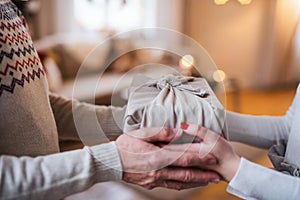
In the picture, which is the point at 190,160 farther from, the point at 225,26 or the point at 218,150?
the point at 225,26

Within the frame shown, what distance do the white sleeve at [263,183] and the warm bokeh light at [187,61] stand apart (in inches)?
9.8

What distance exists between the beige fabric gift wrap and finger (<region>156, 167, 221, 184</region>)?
0.08m

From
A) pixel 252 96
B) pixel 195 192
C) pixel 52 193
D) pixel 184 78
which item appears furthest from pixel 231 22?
pixel 52 193

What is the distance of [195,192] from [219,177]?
3.23ft

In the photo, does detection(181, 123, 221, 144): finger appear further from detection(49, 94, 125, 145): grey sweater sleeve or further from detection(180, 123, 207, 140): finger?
Answer: detection(49, 94, 125, 145): grey sweater sleeve

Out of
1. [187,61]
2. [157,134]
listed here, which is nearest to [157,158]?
[157,134]

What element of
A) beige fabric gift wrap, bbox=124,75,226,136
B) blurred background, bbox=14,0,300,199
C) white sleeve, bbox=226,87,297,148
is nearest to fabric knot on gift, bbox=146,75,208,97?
beige fabric gift wrap, bbox=124,75,226,136

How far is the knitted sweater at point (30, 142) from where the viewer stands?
514 mm

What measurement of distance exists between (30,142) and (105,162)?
14cm

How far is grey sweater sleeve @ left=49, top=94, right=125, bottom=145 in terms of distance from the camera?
26.2 inches

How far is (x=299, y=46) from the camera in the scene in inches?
155

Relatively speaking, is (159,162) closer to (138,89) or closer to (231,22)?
(138,89)

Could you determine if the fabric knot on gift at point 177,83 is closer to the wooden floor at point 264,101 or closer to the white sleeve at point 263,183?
the white sleeve at point 263,183

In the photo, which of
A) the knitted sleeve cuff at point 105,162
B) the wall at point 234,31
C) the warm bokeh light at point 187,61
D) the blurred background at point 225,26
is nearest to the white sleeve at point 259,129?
the warm bokeh light at point 187,61
